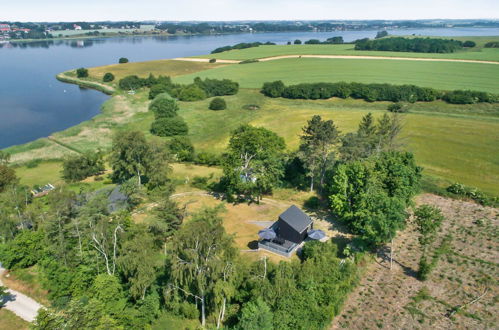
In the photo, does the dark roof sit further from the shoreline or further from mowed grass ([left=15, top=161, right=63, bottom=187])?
the shoreline

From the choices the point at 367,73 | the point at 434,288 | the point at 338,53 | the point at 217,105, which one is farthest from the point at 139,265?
the point at 338,53

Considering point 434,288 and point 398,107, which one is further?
point 398,107

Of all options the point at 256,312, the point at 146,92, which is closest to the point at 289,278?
the point at 256,312

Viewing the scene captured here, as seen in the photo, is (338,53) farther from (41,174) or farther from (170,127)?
(41,174)

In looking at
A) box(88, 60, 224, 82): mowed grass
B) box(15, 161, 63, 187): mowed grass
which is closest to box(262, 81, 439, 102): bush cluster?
box(88, 60, 224, 82): mowed grass

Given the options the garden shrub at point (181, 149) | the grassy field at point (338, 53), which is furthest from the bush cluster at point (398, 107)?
the grassy field at point (338, 53)

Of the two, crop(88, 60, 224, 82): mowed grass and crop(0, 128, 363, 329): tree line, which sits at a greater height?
crop(88, 60, 224, 82): mowed grass
